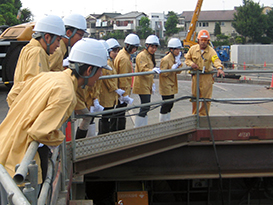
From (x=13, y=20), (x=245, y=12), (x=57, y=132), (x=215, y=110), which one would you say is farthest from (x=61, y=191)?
(x=245, y=12)

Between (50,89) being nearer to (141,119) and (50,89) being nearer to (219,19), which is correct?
(141,119)

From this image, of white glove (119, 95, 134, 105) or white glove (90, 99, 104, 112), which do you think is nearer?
white glove (90, 99, 104, 112)

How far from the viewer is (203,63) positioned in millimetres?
6375

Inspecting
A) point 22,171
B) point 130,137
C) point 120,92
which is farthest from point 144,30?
point 22,171

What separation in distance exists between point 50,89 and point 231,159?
468cm

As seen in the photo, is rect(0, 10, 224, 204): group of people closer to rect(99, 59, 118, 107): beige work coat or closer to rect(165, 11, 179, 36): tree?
rect(99, 59, 118, 107): beige work coat

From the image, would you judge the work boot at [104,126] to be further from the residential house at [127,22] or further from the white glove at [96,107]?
the residential house at [127,22]

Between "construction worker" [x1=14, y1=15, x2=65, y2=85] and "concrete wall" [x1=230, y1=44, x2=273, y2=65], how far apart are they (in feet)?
124

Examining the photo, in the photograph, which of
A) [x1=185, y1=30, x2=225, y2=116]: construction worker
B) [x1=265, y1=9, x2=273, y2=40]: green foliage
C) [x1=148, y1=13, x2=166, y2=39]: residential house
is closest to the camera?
[x1=185, y1=30, x2=225, y2=116]: construction worker

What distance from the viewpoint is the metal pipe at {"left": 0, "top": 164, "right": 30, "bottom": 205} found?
4.80ft

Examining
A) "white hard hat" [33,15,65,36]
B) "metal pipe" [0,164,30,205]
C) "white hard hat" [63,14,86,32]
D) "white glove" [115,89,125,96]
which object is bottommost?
"white glove" [115,89,125,96]

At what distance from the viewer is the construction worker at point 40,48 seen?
12.4 feet

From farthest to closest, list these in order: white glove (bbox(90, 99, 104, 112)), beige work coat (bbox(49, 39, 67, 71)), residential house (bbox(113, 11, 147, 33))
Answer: residential house (bbox(113, 11, 147, 33)) → white glove (bbox(90, 99, 104, 112)) → beige work coat (bbox(49, 39, 67, 71))

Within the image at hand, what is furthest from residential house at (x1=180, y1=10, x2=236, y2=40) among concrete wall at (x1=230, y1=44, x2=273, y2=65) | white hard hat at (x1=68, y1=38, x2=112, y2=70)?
white hard hat at (x1=68, y1=38, x2=112, y2=70)
